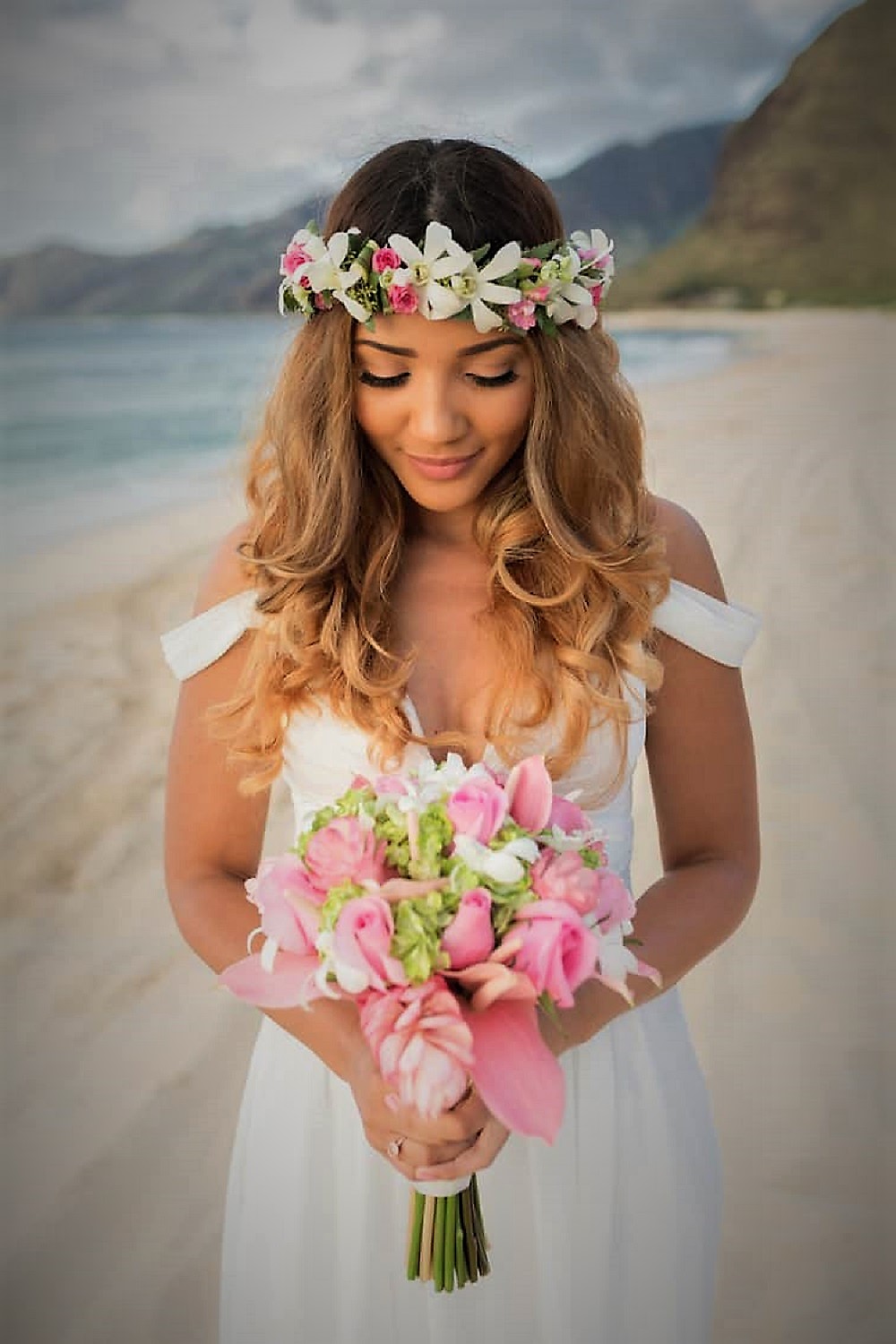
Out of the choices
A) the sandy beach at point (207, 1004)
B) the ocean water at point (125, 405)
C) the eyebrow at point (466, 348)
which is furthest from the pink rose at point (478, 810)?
the ocean water at point (125, 405)

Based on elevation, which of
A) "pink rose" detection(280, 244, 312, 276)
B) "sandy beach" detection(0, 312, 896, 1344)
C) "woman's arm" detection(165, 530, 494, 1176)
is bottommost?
"sandy beach" detection(0, 312, 896, 1344)

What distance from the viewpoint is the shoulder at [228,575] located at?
243cm

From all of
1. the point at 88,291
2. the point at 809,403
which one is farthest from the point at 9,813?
A: the point at 88,291

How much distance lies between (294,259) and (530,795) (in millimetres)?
1010

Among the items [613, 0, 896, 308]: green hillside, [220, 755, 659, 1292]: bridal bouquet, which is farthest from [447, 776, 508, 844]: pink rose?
[613, 0, 896, 308]: green hillside

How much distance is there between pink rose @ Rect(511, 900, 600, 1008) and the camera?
1654 millimetres

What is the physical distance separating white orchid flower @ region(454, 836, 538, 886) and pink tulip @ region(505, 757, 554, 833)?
92 millimetres

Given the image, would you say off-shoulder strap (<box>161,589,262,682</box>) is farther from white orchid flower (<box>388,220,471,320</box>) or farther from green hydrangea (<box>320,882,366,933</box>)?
green hydrangea (<box>320,882,366,933</box>)

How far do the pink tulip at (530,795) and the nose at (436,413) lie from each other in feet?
1.77

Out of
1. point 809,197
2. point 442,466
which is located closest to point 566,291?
point 442,466

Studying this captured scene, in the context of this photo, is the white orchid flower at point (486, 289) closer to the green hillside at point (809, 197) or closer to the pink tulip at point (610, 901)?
the pink tulip at point (610, 901)

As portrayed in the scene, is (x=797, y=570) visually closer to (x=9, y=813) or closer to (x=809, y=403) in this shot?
(x=9, y=813)

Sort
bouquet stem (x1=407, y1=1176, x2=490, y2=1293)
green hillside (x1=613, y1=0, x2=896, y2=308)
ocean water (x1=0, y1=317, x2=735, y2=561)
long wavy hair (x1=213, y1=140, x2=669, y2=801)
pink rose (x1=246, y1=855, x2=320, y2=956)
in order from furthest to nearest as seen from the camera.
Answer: green hillside (x1=613, y1=0, x2=896, y2=308)
ocean water (x1=0, y1=317, x2=735, y2=561)
long wavy hair (x1=213, y1=140, x2=669, y2=801)
bouquet stem (x1=407, y1=1176, x2=490, y2=1293)
pink rose (x1=246, y1=855, x2=320, y2=956)

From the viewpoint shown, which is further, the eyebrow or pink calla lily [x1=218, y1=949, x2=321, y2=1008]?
the eyebrow
